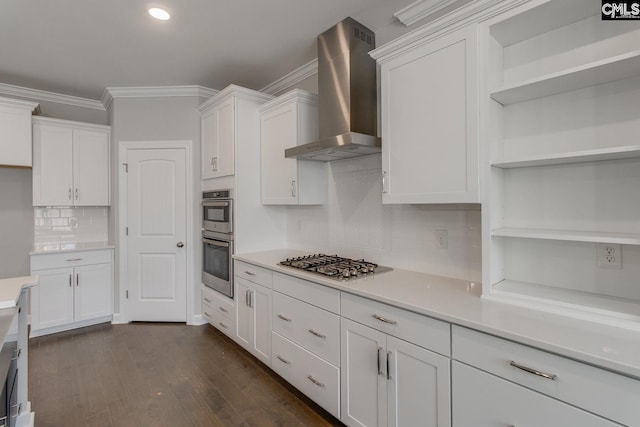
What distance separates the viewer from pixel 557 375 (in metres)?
1.07

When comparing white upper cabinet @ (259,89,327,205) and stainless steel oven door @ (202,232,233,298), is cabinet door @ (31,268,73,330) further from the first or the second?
white upper cabinet @ (259,89,327,205)

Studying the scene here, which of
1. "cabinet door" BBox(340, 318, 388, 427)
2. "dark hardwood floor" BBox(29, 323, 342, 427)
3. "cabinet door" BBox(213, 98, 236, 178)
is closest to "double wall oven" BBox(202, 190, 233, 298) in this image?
"cabinet door" BBox(213, 98, 236, 178)

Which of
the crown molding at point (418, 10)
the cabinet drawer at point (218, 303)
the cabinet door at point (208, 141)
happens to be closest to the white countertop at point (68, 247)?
the cabinet drawer at point (218, 303)

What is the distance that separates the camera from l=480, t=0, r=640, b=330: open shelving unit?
1.34 m

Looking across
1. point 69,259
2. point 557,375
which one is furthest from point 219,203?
point 557,375

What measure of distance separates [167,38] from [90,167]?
2057mm

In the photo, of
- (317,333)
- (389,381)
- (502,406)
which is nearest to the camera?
(502,406)

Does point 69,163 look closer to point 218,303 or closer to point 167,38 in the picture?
point 167,38

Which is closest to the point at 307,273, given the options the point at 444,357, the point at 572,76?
the point at 444,357

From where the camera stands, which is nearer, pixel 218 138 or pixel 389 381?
pixel 389 381

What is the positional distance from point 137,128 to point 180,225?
123 cm

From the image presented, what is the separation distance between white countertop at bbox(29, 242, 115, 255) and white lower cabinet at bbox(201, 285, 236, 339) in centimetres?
130

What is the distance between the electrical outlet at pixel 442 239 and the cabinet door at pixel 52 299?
377 centimetres

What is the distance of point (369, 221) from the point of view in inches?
99.7
